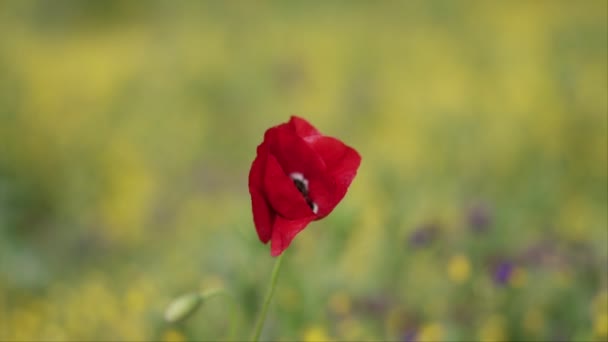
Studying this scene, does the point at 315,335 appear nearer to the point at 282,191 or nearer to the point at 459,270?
the point at 459,270

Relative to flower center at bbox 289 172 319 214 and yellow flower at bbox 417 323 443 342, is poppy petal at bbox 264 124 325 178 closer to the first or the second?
flower center at bbox 289 172 319 214

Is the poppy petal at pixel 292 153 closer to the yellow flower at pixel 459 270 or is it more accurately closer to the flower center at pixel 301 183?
the flower center at pixel 301 183

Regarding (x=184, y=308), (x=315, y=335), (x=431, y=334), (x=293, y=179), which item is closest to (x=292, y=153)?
(x=293, y=179)

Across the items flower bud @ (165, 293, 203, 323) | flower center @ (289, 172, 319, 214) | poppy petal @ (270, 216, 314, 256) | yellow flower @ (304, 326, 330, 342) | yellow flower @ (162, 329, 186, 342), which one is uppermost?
flower center @ (289, 172, 319, 214)

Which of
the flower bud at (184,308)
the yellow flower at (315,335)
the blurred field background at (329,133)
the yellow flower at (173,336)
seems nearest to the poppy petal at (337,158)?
the flower bud at (184,308)

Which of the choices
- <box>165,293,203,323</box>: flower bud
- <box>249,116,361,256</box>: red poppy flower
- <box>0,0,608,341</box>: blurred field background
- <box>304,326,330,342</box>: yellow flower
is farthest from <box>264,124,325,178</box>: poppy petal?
<box>0,0,608,341</box>: blurred field background

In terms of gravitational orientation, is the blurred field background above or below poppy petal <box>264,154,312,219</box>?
below

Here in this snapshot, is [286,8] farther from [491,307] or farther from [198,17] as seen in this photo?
[491,307]
